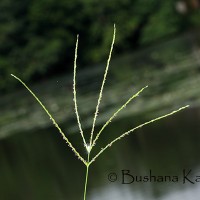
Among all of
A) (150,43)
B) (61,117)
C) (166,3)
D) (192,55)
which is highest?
(166,3)

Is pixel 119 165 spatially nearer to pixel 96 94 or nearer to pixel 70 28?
pixel 96 94

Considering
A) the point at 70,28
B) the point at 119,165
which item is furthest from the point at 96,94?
the point at 70,28

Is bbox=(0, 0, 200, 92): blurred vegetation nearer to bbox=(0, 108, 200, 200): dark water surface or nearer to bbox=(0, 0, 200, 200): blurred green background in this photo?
bbox=(0, 0, 200, 200): blurred green background

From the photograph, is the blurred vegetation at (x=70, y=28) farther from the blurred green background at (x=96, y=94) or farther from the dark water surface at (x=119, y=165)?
the dark water surface at (x=119, y=165)

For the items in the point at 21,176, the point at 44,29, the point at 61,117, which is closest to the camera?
the point at 21,176

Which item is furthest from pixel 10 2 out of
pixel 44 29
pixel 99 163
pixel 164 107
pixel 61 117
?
pixel 99 163

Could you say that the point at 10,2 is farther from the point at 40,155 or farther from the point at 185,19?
the point at 40,155
